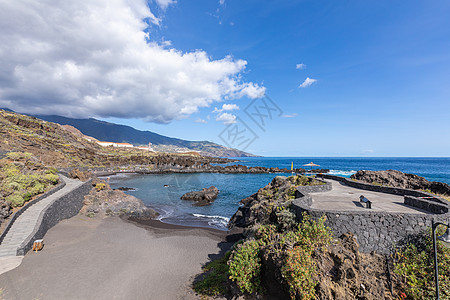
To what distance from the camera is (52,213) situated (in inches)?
591

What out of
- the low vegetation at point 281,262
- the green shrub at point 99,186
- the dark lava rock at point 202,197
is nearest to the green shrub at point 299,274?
the low vegetation at point 281,262

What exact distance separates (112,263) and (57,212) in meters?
8.65

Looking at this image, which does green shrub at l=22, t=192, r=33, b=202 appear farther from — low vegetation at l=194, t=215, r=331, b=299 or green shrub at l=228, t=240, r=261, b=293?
green shrub at l=228, t=240, r=261, b=293

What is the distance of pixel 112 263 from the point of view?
11.0m

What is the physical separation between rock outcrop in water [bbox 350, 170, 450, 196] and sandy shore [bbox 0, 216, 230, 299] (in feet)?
60.0

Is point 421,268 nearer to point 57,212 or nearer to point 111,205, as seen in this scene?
point 57,212

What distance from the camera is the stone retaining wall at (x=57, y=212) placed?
11.3 m

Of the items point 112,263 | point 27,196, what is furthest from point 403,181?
point 27,196

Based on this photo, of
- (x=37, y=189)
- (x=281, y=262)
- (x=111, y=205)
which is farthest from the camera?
(x=111, y=205)

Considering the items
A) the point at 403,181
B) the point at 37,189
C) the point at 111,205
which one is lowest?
the point at 111,205

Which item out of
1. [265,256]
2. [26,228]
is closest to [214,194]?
[26,228]

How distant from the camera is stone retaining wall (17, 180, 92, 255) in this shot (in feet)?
37.2

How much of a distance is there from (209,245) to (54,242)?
9.97 metres

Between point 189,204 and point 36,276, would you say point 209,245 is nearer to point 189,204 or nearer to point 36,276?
point 36,276
